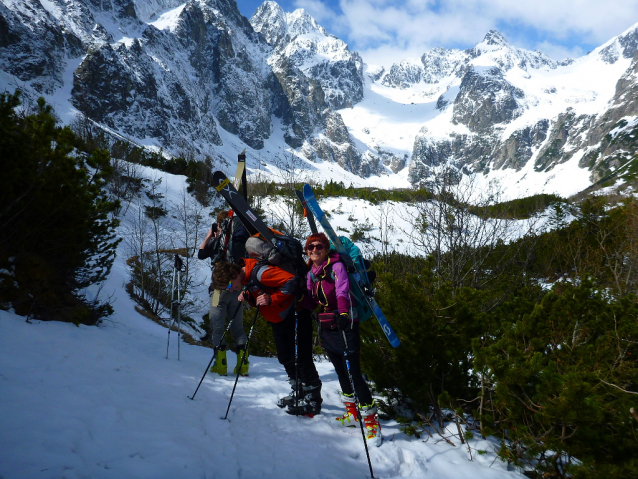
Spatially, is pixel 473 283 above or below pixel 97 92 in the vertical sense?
below

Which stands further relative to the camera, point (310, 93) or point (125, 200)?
point (310, 93)

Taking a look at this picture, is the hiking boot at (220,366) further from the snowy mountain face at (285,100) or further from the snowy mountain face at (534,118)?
the snowy mountain face at (534,118)

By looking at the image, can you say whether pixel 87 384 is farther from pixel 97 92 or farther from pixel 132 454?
pixel 97 92

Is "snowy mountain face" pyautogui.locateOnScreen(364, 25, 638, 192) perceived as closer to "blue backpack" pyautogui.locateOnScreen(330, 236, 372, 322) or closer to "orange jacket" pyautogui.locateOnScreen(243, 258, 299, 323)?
"blue backpack" pyautogui.locateOnScreen(330, 236, 372, 322)

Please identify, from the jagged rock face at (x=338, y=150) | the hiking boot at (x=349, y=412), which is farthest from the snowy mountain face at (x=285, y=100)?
the hiking boot at (x=349, y=412)

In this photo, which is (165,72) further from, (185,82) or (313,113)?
(313,113)

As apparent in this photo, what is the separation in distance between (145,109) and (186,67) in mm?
32413

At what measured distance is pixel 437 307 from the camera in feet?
9.98

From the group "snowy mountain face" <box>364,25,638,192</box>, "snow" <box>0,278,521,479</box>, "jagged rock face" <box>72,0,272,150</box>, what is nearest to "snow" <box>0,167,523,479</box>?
"snow" <box>0,278,521,479</box>

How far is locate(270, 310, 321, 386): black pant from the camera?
3.25m

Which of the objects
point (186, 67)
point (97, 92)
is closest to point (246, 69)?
point (186, 67)

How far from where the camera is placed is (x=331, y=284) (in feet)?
9.63

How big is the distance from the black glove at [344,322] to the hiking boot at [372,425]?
0.78 meters

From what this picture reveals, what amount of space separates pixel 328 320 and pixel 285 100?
142499 millimetres
